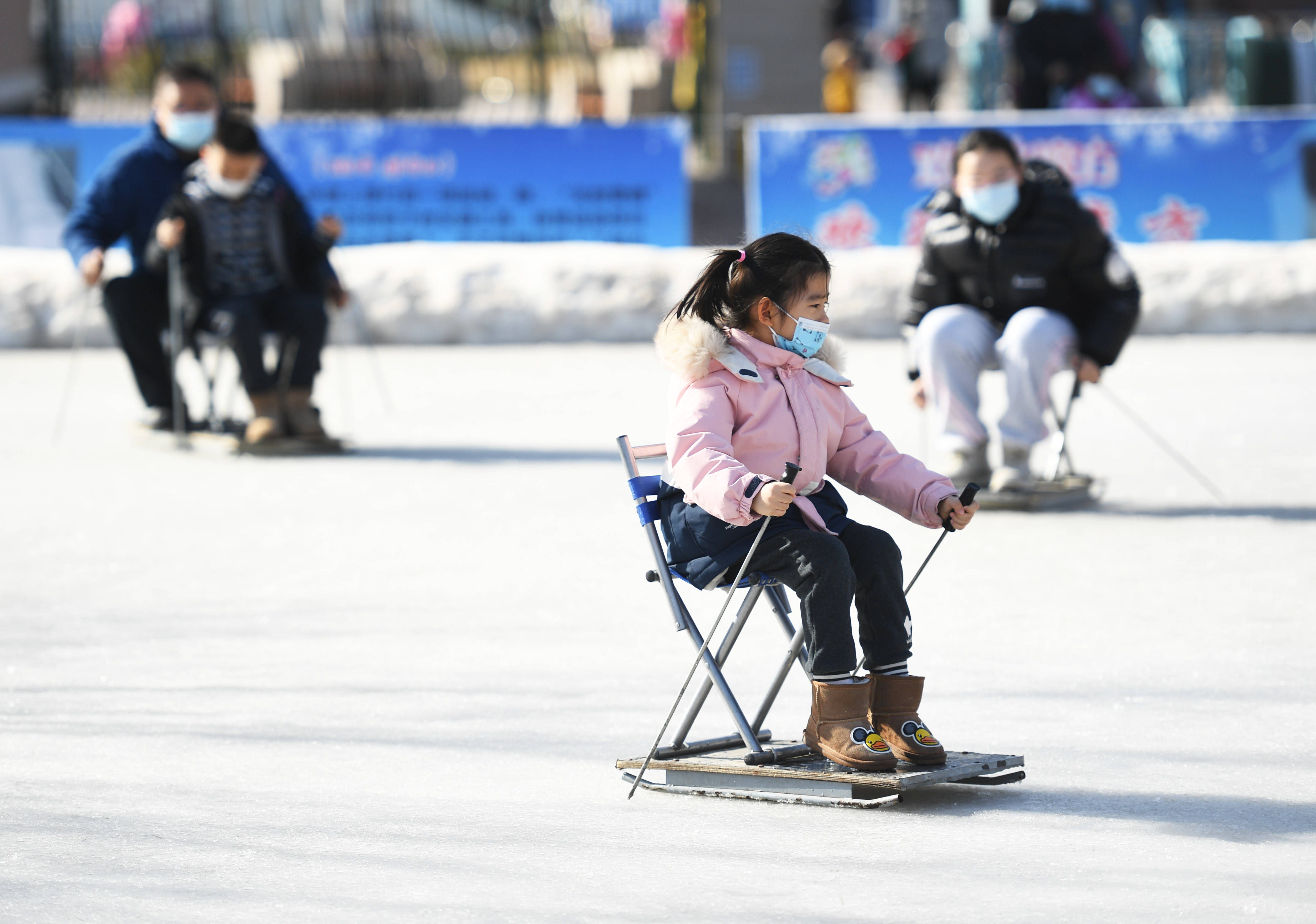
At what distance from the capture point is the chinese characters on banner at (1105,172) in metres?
14.6

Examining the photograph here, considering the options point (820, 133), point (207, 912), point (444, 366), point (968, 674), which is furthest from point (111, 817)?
point (820, 133)

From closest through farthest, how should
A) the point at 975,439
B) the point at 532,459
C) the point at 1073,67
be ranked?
the point at 975,439 → the point at 532,459 → the point at 1073,67

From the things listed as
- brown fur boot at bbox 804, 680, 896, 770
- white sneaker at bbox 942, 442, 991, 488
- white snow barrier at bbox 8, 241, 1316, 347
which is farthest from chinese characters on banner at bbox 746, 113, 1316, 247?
brown fur boot at bbox 804, 680, 896, 770

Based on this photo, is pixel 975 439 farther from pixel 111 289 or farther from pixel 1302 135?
pixel 1302 135

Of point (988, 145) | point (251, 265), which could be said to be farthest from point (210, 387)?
point (988, 145)

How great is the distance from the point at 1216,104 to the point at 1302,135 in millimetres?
5404

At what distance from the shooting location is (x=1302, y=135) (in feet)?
47.6

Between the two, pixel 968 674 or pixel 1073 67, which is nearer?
pixel 968 674

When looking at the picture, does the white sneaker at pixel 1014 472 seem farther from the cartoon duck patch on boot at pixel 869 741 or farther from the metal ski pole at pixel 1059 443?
the cartoon duck patch on boot at pixel 869 741

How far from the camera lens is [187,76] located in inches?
379

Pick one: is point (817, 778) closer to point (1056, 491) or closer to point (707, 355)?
point (707, 355)

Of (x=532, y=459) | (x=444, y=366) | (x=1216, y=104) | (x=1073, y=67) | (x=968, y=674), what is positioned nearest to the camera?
(x=968, y=674)

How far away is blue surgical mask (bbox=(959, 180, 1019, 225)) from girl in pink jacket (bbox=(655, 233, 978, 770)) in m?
3.47

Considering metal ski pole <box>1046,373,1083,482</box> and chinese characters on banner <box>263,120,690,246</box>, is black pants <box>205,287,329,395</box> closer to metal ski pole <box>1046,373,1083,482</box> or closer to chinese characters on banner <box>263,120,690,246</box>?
metal ski pole <box>1046,373,1083,482</box>
